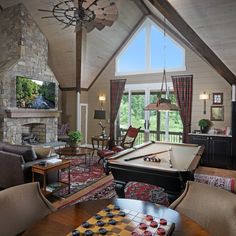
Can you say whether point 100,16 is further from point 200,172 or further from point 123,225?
point 200,172

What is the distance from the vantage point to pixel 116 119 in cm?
870

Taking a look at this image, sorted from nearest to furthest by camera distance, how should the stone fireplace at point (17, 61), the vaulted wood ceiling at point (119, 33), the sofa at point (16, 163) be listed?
the sofa at point (16, 163) < the vaulted wood ceiling at point (119, 33) < the stone fireplace at point (17, 61)

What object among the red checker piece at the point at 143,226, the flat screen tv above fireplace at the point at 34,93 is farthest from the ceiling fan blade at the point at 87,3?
the flat screen tv above fireplace at the point at 34,93

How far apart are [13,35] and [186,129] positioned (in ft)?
20.3

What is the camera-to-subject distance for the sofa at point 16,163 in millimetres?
3818

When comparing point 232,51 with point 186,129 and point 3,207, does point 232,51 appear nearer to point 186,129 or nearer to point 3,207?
point 186,129

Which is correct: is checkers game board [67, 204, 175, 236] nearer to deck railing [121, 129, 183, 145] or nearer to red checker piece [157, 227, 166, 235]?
red checker piece [157, 227, 166, 235]

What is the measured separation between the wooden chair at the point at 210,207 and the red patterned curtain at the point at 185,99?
524 centimetres

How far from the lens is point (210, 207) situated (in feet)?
6.24

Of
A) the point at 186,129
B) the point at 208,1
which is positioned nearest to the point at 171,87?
the point at 186,129

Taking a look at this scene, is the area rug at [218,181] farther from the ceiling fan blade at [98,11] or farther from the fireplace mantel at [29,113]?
the fireplace mantel at [29,113]

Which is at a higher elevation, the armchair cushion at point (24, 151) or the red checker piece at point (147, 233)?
the armchair cushion at point (24, 151)

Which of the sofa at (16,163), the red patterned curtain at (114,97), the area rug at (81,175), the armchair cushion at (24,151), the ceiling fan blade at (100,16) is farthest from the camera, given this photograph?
the red patterned curtain at (114,97)

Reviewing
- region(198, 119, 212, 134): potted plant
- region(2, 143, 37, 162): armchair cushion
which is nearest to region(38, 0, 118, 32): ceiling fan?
region(2, 143, 37, 162): armchair cushion
